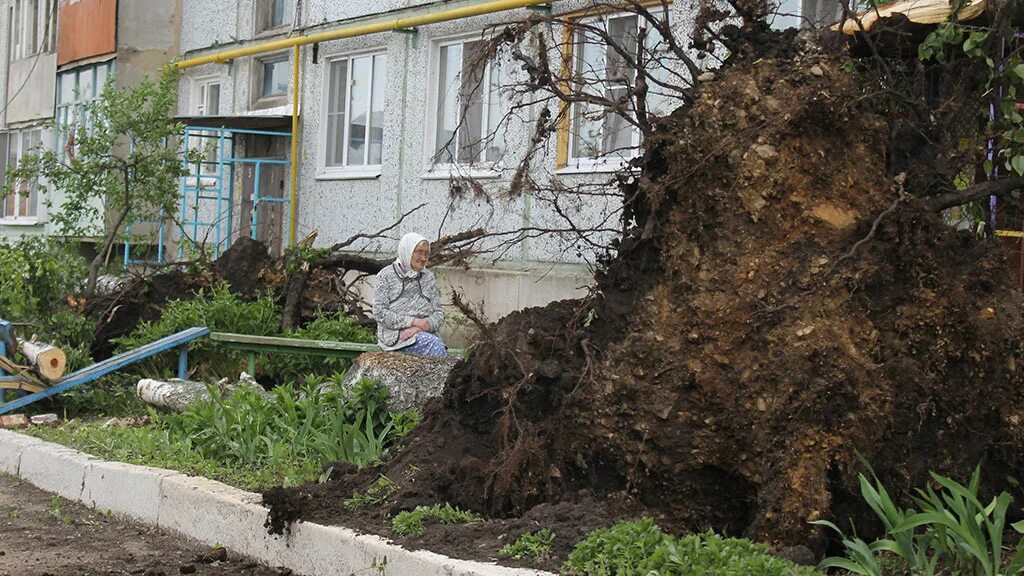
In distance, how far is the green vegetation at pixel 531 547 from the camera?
4.98 m

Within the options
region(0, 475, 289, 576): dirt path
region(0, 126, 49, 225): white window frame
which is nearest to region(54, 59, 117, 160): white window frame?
region(0, 126, 49, 225): white window frame

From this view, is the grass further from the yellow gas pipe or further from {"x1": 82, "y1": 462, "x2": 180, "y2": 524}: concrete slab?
the yellow gas pipe

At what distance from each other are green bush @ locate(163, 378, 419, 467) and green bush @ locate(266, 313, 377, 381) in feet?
8.10

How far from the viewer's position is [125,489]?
25.1 ft

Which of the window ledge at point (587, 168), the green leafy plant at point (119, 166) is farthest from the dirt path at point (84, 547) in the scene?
the green leafy plant at point (119, 166)

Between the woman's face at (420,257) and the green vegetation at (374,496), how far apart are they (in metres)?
3.78

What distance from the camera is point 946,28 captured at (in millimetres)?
5922

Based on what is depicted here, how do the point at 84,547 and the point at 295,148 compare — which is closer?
the point at 84,547

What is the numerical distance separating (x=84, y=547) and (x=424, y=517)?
216cm

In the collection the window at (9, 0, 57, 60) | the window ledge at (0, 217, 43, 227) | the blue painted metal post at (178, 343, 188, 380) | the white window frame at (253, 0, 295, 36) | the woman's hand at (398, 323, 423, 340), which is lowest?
the blue painted metal post at (178, 343, 188, 380)

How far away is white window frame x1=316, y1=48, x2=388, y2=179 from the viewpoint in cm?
1674

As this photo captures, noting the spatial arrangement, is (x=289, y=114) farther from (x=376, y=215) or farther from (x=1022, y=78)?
(x=1022, y=78)

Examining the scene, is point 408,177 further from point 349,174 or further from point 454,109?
point 349,174

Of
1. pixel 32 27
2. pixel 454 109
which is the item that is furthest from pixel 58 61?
pixel 454 109
